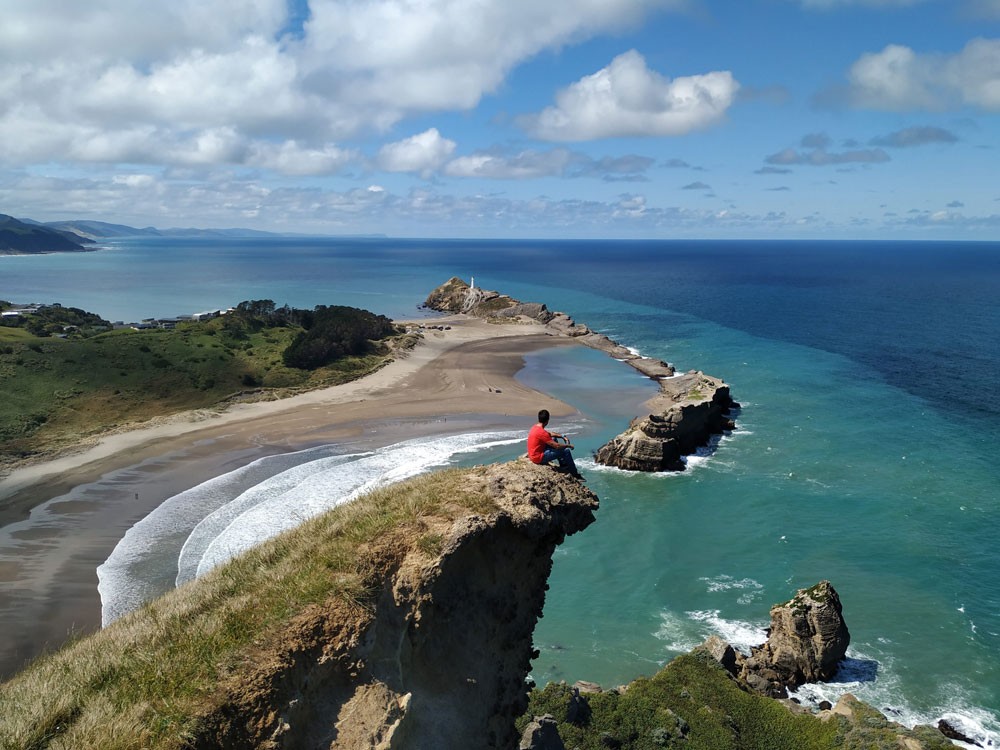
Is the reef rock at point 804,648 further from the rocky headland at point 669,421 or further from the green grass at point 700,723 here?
the rocky headland at point 669,421

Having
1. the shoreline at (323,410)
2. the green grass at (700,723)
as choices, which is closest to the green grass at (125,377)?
the shoreline at (323,410)

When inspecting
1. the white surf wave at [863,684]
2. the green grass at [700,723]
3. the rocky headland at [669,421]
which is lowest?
the white surf wave at [863,684]

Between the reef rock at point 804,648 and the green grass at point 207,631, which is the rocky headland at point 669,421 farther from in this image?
the green grass at point 207,631

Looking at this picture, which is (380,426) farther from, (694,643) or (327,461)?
(694,643)

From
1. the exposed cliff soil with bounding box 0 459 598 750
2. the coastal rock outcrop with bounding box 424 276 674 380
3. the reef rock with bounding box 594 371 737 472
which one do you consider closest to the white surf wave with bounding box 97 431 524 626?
the reef rock with bounding box 594 371 737 472

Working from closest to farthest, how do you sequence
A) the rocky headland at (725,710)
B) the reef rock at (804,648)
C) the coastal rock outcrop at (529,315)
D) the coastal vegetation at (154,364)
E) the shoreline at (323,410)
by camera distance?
the rocky headland at (725,710)
the reef rock at (804,648)
the shoreline at (323,410)
the coastal vegetation at (154,364)
the coastal rock outcrop at (529,315)

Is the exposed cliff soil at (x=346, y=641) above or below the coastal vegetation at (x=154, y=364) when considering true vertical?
above

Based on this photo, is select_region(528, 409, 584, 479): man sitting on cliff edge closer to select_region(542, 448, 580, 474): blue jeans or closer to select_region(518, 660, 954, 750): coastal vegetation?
select_region(542, 448, 580, 474): blue jeans

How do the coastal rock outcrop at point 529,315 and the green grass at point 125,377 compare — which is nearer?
the green grass at point 125,377

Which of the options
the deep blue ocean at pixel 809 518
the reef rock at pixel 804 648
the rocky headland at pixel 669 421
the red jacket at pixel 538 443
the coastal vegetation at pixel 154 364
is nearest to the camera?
the red jacket at pixel 538 443
